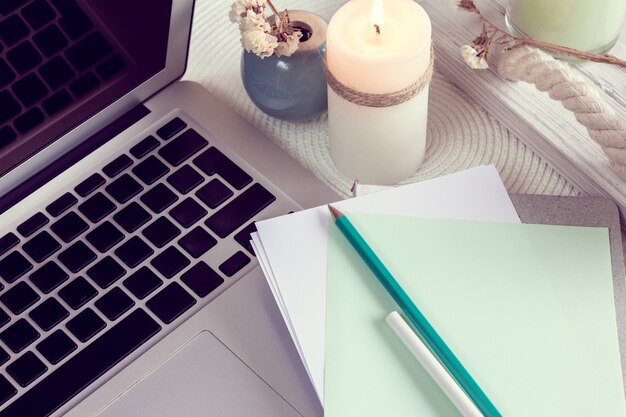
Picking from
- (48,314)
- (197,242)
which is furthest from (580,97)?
(48,314)

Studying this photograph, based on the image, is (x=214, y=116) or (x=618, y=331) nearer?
(x=618, y=331)

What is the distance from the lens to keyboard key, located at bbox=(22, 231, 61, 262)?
0.54m

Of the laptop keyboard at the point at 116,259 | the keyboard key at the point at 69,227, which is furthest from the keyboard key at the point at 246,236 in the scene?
the keyboard key at the point at 69,227

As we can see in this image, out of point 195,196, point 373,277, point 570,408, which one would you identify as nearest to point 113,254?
point 195,196

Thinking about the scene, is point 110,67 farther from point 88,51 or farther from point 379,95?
point 379,95

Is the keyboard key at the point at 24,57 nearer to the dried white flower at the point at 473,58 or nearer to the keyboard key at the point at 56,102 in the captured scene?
the keyboard key at the point at 56,102

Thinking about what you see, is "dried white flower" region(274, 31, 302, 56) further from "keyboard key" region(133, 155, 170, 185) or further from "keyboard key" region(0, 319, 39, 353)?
"keyboard key" region(0, 319, 39, 353)

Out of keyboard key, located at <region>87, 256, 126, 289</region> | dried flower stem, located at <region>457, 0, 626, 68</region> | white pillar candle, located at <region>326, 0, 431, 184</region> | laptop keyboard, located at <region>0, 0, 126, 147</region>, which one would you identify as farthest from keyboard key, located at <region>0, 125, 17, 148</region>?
dried flower stem, located at <region>457, 0, 626, 68</region>

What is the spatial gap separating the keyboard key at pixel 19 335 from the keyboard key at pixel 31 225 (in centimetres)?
6

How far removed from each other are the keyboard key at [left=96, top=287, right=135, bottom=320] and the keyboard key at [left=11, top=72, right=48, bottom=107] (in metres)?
0.14

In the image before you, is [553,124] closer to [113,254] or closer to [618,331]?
[618,331]

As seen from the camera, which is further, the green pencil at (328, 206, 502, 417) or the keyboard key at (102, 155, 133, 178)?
the keyboard key at (102, 155, 133, 178)

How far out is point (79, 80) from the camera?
1.86 ft

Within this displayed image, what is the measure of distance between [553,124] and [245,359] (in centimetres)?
26
